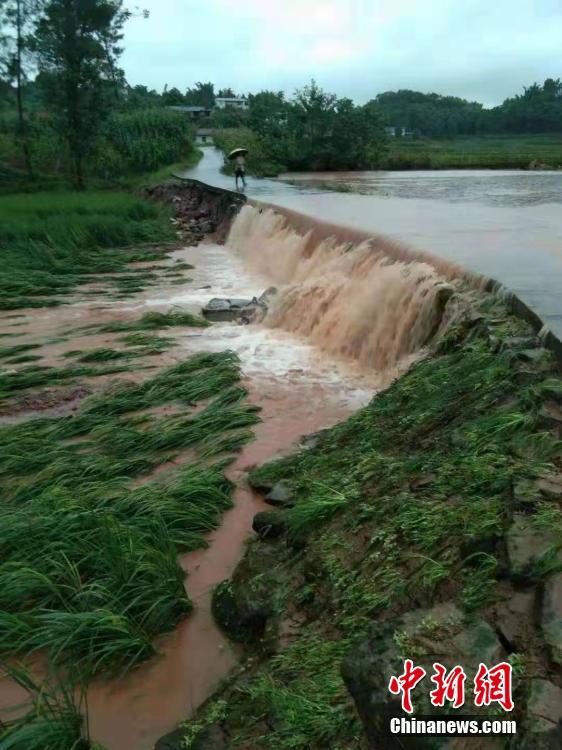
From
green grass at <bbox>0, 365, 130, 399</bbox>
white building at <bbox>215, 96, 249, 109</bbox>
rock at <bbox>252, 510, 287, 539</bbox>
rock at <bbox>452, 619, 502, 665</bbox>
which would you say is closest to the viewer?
rock at <bbox>452, 619, 502, 665</bbox>

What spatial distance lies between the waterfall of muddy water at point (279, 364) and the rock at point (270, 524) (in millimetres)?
176

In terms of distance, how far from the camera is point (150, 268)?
14.6m

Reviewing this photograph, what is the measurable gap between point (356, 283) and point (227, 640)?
631 centimetres

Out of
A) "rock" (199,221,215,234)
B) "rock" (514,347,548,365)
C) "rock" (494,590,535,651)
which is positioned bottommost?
"rock" (494,590,535,651)

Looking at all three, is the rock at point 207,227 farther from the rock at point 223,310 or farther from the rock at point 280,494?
the rock at point 280,494

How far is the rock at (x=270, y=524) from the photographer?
4391 mm

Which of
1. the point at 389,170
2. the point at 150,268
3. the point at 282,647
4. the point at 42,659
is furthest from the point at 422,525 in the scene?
the point at 389,170

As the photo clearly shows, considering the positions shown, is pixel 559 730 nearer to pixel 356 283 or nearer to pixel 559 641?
pixel 559 641

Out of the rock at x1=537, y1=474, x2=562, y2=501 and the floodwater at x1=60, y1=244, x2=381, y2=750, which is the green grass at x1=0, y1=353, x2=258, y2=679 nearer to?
the floodwater at x1=60, y1=244, x2=381, y2=750

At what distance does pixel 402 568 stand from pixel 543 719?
1.09 meters

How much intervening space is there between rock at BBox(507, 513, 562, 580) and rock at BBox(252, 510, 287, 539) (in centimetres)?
176

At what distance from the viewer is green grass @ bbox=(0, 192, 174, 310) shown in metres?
12.5

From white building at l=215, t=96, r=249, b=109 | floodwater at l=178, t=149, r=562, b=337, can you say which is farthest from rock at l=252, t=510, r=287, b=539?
white building at l=215, t=96, r=249, b=109

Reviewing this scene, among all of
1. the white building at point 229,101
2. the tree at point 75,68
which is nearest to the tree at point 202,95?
the white building at point 229,101
